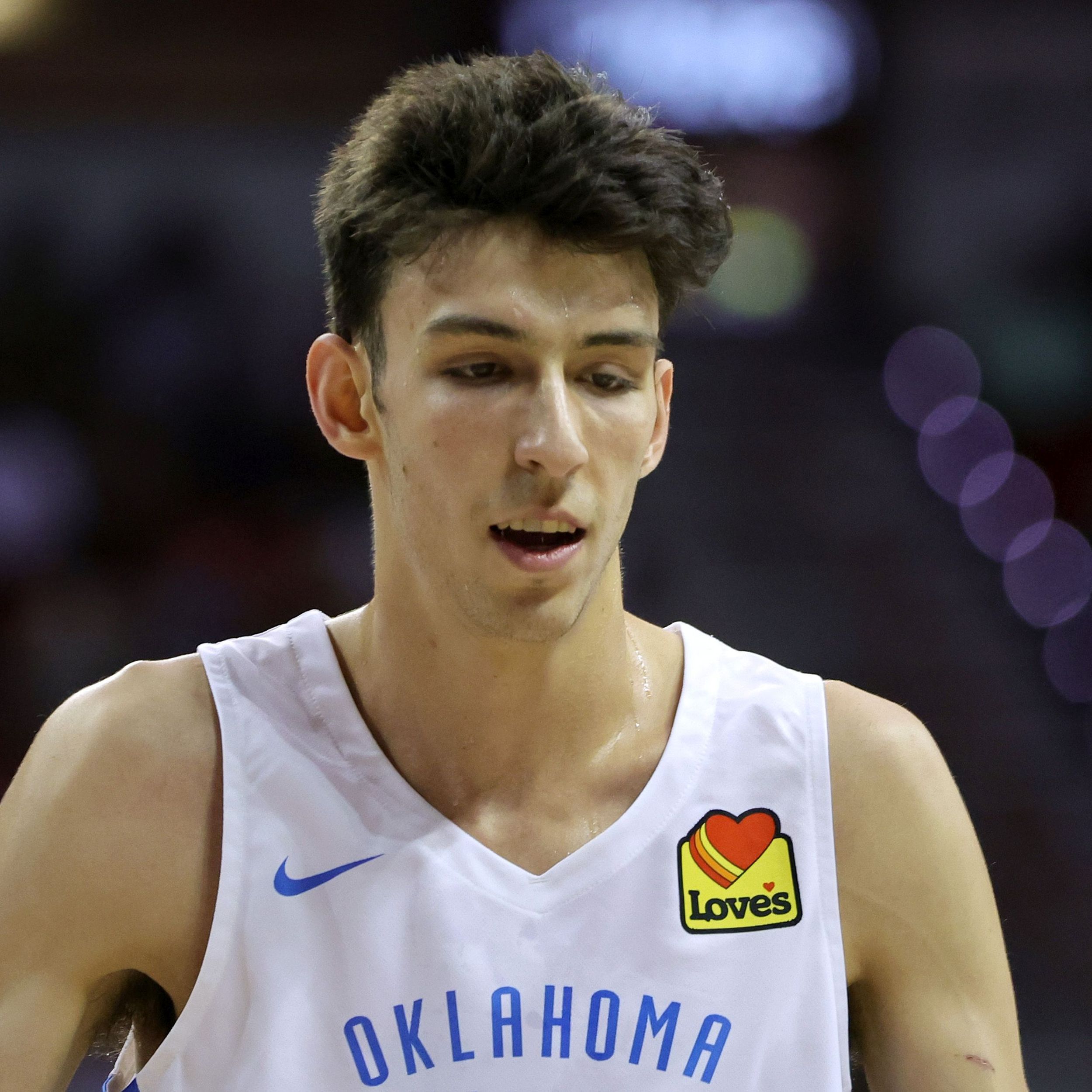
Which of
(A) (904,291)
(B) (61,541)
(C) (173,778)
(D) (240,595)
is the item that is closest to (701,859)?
(C) (173,778)

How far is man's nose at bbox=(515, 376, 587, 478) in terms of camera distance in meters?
1.71

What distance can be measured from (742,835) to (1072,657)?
119 inches

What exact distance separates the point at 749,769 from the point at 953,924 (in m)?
0.34

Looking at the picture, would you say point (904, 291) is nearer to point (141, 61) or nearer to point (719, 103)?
point (719, 103)

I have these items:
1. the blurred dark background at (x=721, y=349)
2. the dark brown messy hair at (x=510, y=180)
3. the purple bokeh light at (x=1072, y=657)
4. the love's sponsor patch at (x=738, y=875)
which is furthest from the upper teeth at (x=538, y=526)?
the purple bokeh light at (x=1072, y=657)

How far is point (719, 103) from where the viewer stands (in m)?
4.69

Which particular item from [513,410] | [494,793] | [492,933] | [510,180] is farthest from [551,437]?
[492,933]

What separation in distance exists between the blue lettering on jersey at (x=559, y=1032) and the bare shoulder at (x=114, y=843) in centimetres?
27

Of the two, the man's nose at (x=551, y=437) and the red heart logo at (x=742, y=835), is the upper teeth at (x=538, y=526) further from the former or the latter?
the red heart logo at (x=742, y=835)

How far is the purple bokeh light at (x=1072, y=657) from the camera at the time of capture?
4.50 meters

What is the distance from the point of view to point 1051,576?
15.3 ft

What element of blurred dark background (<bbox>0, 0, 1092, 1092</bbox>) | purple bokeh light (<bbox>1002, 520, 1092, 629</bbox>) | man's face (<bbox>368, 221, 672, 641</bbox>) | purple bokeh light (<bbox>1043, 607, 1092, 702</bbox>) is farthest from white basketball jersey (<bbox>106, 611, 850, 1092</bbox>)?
purple bokeh light (<bbox>1002, 520, 1092, 629</bbox>)

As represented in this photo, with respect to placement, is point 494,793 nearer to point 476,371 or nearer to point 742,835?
point 742,835

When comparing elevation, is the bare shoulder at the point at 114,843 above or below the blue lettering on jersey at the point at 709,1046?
above
